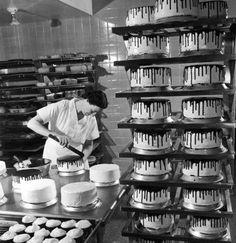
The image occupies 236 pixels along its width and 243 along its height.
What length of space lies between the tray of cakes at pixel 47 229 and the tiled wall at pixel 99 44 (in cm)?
313

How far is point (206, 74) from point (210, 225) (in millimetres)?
866

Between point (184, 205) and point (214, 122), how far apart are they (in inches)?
21.2

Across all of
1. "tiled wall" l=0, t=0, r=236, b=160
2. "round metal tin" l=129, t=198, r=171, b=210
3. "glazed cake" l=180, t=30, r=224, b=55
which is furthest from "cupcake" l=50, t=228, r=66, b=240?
"tiled wall" l=0, t=0, r=236, b=160

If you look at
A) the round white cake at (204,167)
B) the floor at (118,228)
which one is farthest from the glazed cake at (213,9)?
the floor at (118,228)

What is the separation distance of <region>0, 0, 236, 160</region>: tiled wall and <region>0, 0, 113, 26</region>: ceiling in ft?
0.50

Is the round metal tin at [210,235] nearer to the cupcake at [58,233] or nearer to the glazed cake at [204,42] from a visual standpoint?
the cupcake at [58,233]

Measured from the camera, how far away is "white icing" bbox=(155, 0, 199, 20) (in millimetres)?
1724

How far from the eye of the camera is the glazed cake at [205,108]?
1.80 meters

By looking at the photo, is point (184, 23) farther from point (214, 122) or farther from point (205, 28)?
point (214, 122)

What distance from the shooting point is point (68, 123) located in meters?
3.04

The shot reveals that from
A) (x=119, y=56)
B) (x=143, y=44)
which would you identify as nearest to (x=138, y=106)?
(x=143, y=44)

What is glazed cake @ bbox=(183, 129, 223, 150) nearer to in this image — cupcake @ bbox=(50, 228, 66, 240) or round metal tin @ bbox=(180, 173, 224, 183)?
round metal tin @ bbox=(180, 173, 224, 183)

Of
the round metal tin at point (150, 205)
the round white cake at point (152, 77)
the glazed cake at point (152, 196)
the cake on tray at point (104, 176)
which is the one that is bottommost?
the round metal tin at point (150, 205)

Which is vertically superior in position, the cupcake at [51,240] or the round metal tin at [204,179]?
the round metal tin at [204,179]
